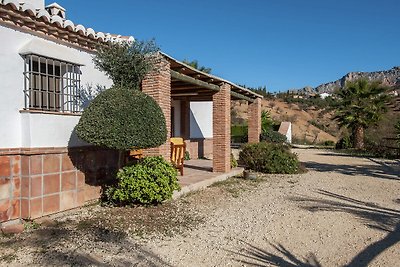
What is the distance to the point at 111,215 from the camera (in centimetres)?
636

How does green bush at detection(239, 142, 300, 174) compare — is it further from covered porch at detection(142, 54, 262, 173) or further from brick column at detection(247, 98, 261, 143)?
brick column at detection(247, 98, 261, 143)

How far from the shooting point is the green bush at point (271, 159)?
12961mm

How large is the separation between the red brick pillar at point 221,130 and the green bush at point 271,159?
2.03 metres

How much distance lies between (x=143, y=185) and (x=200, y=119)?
11300mm

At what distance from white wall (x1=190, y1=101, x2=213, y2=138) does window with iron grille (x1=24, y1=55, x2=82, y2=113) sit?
10245 millimetres

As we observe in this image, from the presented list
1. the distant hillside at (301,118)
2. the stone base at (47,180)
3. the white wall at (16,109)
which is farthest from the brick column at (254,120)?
the distant hillside at (301,118)

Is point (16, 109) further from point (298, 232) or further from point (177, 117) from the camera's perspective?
point (177, 117)

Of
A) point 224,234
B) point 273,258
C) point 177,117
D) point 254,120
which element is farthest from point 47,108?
point 254,120

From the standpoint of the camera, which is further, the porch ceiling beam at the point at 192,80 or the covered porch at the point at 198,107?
the porch ceiling beam at the point at 192,80

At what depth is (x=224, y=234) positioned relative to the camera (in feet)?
18.4

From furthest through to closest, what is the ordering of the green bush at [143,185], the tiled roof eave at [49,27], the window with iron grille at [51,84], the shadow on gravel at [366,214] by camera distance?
the green bush at [143,185] → the window with iron grille at [51,84] → the tiled roof eave at [49,27] → the shadow on gravel at [366,214]

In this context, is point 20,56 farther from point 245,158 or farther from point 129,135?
point 245,158

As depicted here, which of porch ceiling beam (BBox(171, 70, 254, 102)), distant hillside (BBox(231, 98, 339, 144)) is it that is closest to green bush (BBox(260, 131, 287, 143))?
porch ceiling beam (BBox(171, 70, 254, 102))

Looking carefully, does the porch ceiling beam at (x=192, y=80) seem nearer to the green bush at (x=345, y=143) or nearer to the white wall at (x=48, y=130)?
the white wall at (x=48, y=130)
